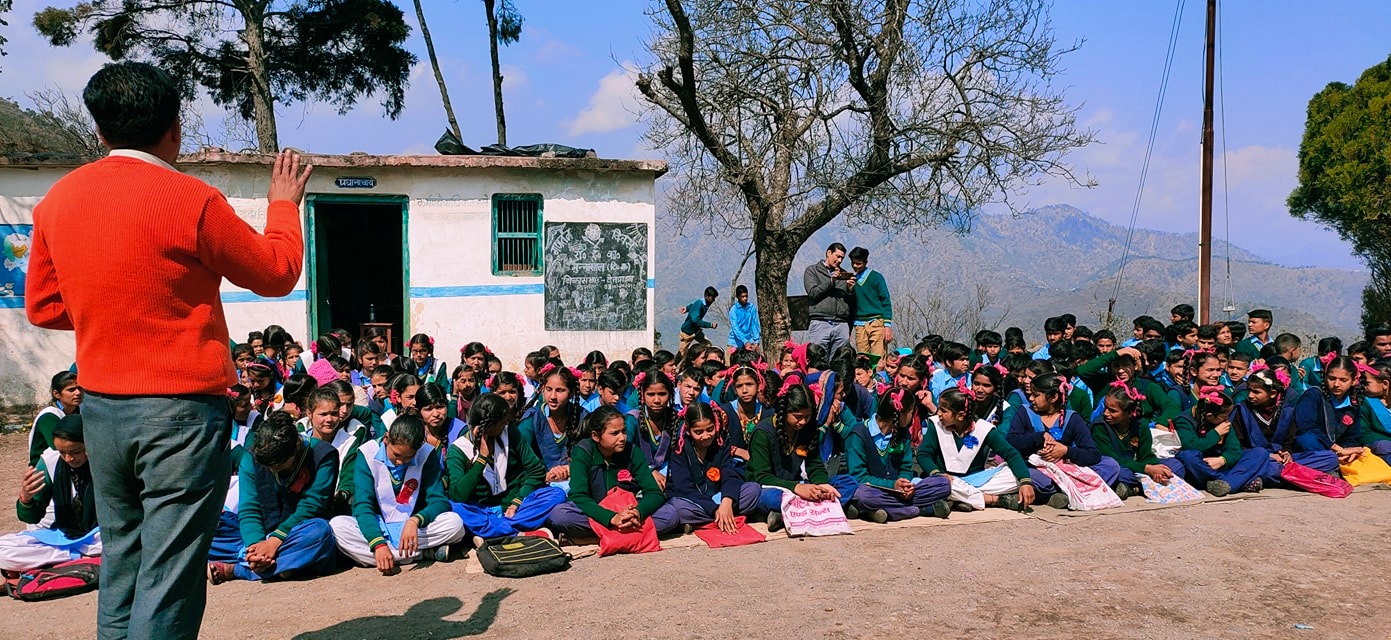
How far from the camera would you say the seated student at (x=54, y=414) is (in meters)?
4.69

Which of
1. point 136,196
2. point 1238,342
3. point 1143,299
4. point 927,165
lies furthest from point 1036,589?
point 1143,299

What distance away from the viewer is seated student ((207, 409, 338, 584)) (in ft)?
13.9

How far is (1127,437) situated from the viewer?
19.7ft

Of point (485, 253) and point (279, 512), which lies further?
point (485, 253)

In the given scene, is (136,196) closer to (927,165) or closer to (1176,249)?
(927,165)

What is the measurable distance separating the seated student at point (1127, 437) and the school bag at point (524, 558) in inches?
137

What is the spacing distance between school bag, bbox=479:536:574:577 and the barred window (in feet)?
18.6

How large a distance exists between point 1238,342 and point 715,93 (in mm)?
6124

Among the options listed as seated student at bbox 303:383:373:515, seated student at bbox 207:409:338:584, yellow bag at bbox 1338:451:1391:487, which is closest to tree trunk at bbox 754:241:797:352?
yellow bag at bbox 1338:451:1391:487

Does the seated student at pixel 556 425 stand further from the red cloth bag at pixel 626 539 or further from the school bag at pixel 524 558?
the school bag at pixel 524 558

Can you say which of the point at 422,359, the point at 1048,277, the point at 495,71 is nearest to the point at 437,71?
the point at 495,71

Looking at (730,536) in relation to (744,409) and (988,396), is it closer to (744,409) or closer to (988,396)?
(744,409)

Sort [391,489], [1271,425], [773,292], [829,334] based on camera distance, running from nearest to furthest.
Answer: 1. [391,489]
2. [1271,425]
3. [829,334]
4. [773,292]

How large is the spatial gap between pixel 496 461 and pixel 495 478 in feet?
0.30
